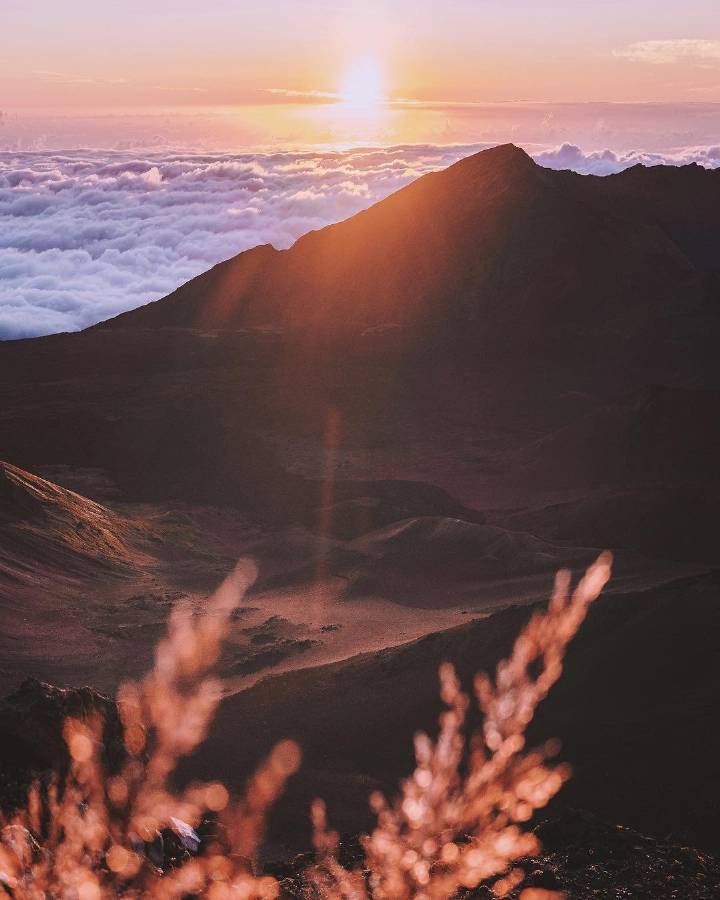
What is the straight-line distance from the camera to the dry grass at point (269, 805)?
12969 millimetres

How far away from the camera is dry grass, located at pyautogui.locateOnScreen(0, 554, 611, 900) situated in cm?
1297

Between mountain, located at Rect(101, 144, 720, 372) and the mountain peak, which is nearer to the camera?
mountain, located at Rect(101, 144, 720, 372)

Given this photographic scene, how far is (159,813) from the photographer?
17125 millimetres

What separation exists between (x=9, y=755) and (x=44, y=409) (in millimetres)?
43563

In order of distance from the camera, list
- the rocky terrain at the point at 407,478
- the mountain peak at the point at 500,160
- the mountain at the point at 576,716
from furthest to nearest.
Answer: the mountain peak at the point at 500,160 → the rocky terrain at the point at 407,478 → the mountain at the point at 576,716

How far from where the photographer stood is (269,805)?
18.6m

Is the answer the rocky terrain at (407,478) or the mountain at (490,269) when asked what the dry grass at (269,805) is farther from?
the mountain at (490,269)

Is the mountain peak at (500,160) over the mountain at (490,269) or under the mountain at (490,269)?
over

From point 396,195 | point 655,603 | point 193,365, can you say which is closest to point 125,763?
point 655,603

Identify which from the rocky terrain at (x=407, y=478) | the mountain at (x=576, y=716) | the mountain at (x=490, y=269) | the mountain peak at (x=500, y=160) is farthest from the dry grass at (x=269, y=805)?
the mountain peak at (x=500, y=160)

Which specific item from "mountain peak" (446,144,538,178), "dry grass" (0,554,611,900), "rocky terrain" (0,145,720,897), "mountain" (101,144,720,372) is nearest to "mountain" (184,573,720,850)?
"rocky terrain" (0,145,720,897)

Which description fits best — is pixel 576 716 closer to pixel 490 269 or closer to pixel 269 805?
pixel 269 805

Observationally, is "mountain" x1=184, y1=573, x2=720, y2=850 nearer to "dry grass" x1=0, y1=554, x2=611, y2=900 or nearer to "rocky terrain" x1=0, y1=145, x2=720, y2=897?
"rocky terrain" x1=0, y1=145, x2=720, y2=897

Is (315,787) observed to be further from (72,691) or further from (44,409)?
(44,409)
